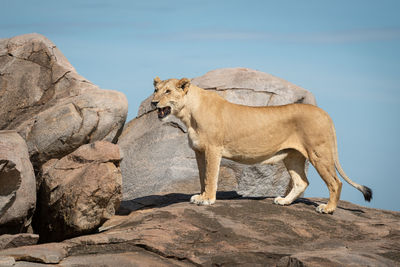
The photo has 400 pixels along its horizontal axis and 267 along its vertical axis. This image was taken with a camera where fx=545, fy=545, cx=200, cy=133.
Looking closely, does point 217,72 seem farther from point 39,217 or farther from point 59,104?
point 39,217

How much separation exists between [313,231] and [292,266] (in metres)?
1.82

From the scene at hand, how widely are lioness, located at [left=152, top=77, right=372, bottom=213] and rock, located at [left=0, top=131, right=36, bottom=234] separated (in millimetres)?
2455

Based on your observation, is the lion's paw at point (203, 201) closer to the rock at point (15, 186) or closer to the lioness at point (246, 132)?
the lioness at point (246, 132)

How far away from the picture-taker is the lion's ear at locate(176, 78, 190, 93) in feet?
30.7

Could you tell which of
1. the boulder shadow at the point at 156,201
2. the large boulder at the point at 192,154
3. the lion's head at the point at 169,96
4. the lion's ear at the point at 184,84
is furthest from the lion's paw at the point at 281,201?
the large boulder at the point at 192,154

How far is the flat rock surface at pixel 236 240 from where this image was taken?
7.24m

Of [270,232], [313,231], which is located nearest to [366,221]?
[313,231]

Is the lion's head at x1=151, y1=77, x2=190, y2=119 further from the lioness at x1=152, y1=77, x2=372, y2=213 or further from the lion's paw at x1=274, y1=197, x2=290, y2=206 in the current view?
the lion's paw at x1=274, y1=197, x2=290, y2=206

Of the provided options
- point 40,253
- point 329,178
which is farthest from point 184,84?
point 40,253

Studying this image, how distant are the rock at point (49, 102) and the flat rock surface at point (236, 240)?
1977 mm

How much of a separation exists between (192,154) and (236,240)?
546cm

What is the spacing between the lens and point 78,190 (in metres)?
9.13

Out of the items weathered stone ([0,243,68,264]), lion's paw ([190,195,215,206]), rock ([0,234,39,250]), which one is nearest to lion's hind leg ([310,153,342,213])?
lion's paw ([190,195,215,206])

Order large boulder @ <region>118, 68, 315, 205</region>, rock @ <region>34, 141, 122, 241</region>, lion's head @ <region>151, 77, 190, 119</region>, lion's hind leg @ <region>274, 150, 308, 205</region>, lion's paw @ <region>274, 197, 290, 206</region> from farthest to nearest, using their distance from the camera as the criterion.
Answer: large boulder @ <region>118, 68, 315, 205</region> < lion's hind leg @ <region>274, 150, 308, 205</region> < lion's paw @ <region>274, 197, 290, 206</region> < lion's head @ <region>151, 77, 190, 119</region> < rock @ <region>34, 141, 122, 241</region>
